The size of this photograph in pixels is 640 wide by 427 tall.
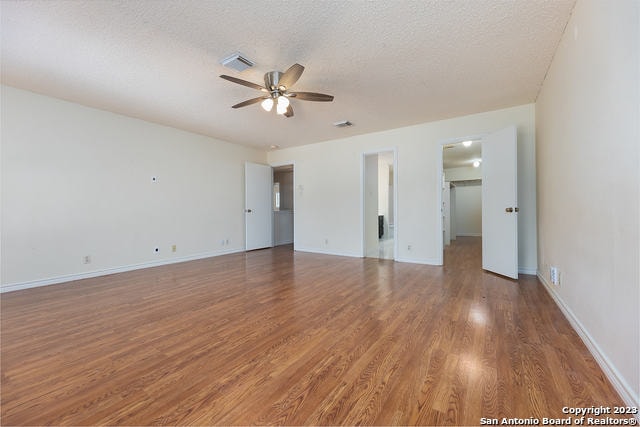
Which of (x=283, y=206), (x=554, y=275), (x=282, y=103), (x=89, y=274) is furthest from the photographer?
(x=283, y=206)

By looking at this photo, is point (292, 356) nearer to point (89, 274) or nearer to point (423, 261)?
point (423, 261)

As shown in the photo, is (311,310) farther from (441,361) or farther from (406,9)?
(406,9)

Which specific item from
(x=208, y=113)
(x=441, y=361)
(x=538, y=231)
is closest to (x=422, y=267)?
(x=538, y=231)

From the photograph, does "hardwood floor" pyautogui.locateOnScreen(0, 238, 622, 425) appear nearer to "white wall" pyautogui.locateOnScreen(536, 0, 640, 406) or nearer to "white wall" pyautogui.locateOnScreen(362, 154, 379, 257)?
"white wall" pyautogui.locateOnScreen(536, 0, 640, 406)

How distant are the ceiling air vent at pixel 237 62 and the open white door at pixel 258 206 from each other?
11.6ft

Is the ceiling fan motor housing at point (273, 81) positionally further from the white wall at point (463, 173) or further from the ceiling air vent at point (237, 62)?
the white wall at point (463, 173)

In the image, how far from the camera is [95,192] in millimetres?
3818

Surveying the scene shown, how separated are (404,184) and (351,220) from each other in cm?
129

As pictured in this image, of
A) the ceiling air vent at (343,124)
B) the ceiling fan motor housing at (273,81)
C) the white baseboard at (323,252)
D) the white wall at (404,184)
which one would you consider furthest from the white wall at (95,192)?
the ceiling fan motor housing at (273,81)

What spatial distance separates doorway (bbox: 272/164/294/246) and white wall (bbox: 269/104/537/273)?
44.3 inches

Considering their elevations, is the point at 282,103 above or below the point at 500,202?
above

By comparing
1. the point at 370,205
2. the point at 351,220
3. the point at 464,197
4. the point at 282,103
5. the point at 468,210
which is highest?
the point at 282,103

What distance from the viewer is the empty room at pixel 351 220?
4.36ft

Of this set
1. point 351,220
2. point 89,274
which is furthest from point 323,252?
point 89,274
